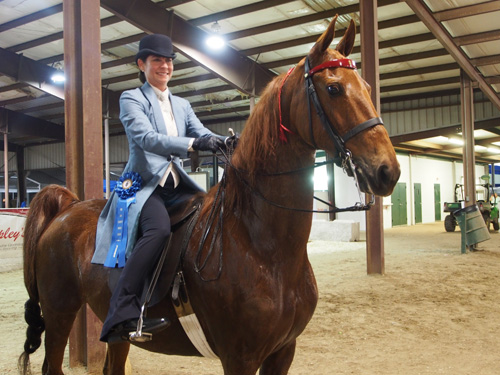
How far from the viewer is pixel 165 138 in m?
1.95

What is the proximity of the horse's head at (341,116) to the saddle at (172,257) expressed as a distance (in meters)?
0.71

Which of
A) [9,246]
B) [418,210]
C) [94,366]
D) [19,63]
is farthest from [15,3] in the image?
[418,210]

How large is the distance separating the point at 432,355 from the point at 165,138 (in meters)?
3.32

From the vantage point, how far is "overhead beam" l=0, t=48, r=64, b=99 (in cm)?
1108

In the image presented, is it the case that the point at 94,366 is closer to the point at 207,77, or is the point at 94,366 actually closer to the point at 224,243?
the point at 224,243

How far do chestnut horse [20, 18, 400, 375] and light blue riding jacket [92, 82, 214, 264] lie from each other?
29 cm

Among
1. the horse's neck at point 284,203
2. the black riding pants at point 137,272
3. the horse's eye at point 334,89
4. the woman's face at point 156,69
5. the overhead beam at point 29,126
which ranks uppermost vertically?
the overhead beam at point 29,126

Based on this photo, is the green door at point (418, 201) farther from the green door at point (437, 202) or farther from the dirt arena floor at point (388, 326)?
the dirt arena floor at point (388, 326)

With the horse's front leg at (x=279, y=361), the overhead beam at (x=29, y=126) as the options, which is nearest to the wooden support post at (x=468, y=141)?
the horse's front leg at (x=279, y=361)

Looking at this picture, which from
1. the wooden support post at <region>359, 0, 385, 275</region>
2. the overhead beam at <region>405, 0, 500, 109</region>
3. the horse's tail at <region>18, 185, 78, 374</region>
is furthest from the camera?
→ the overhead beam at <region>405, 0, 500, 109</region>

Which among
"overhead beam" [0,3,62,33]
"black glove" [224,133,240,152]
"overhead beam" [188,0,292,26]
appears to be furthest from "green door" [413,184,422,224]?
"black glove" [224,133,240,152]

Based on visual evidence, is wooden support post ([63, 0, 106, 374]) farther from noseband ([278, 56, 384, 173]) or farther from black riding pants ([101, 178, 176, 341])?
noseband ([278, 56, 384, 173])

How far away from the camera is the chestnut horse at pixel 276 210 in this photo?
5.27 feet

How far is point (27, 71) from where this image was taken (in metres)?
11.6
